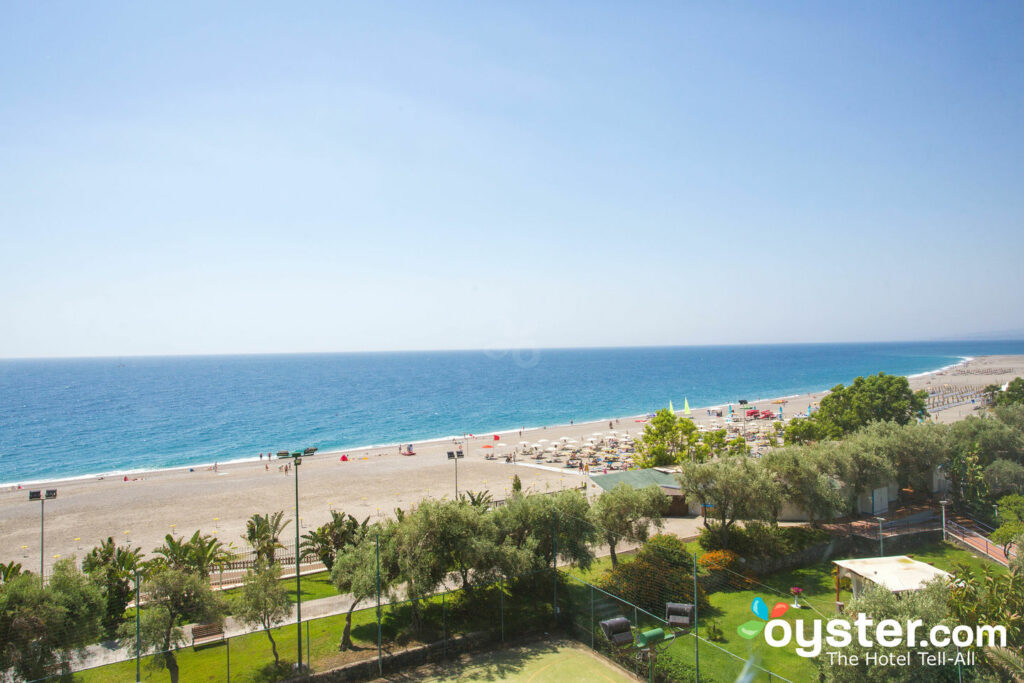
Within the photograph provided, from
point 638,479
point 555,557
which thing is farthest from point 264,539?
point 638,479

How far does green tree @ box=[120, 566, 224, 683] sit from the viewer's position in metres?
14.6

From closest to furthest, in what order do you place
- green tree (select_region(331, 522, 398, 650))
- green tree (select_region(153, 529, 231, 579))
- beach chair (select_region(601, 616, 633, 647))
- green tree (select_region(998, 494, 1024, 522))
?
beach chair (select_region(601, 616, 633, 647))
green tree (select_region(331, 522, 398, 650))
green tree (select_region(153, 529, 231, 579))
green tree (select_region(998, 494, 1024, 522))

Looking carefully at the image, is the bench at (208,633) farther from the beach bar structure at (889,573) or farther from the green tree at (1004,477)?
the green tree at (1004,477)

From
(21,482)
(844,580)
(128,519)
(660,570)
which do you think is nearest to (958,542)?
(844,580)

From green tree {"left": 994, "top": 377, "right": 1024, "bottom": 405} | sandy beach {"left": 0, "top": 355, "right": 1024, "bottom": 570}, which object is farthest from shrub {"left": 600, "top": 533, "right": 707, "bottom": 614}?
green tree {"left": 994, "top": 377, "right": 1024, "bottom": 405}

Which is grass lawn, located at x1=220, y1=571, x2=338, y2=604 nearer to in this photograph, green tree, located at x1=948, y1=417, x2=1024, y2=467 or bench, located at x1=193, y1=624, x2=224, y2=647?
bench, located at x1=193, y1=624, x2=224, y2=647

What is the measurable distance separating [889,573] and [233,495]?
1650 inches

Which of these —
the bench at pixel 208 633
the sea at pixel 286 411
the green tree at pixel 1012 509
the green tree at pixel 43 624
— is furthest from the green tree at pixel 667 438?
the sea at pixel 286 411

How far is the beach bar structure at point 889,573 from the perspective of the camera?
17.2 meters

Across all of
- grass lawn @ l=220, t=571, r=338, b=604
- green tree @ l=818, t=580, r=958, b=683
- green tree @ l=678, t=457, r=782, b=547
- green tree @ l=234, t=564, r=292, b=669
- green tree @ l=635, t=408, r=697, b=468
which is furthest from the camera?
green tree @ l=635, t=408, r=697, b=468

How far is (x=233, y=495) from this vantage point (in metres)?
42.0

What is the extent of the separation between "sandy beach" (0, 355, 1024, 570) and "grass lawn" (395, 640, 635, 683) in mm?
16784

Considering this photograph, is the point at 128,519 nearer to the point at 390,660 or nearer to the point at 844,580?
the point at 390,660

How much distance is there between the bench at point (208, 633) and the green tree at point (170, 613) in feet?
1.39
